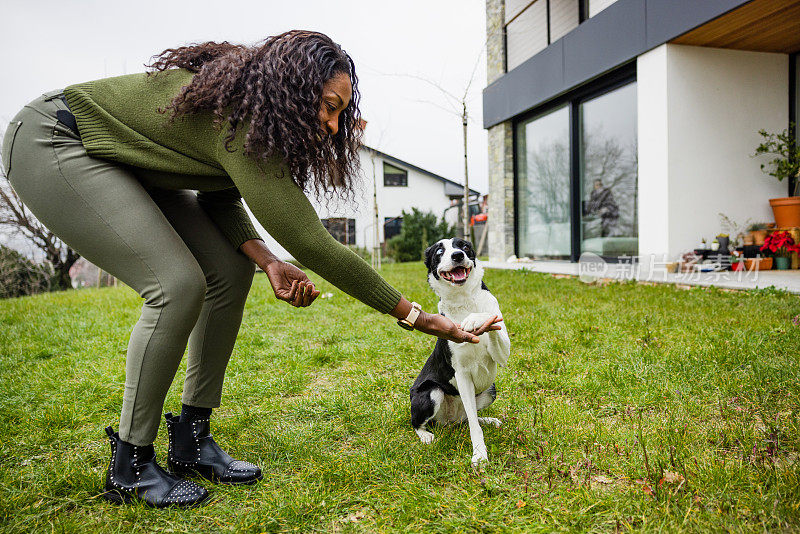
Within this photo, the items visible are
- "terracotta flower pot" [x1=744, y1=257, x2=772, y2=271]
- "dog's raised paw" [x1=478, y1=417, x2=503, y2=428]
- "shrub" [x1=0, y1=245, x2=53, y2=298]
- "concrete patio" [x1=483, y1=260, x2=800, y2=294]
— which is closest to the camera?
"dog's raised paw" [x1=478, y1=417, x2=503, y2=428]

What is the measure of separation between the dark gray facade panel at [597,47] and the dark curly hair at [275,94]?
629 centimetres

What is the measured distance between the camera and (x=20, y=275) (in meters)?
16.0

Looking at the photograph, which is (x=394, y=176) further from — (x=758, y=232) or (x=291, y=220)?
(x=291, y=220)

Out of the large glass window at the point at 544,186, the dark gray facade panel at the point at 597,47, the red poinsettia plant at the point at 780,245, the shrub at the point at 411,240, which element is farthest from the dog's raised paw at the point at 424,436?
the shrub at the point at 411,240

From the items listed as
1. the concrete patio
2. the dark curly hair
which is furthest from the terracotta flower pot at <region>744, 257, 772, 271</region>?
the dark curly hair

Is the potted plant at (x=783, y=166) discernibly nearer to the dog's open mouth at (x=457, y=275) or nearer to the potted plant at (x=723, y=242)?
the potted plant at (x=723, y=242)

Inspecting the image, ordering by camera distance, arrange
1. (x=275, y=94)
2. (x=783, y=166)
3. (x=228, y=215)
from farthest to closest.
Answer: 1. (x=783, y=166)
2. (x=228, y=215)
3. (x=275, y=94)

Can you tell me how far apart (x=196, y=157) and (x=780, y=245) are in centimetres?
768

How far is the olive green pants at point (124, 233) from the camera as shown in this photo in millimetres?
1565

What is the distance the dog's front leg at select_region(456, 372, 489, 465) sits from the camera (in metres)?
1.95

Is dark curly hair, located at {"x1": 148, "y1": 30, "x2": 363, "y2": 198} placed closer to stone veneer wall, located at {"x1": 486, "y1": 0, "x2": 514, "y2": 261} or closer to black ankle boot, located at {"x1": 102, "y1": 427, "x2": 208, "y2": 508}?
black ankle boot, located at {"x1": 102, "y1": 427, "x2": 208, "y2": 508}

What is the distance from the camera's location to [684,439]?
6.30 ft

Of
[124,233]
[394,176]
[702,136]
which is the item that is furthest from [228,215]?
[394,176]

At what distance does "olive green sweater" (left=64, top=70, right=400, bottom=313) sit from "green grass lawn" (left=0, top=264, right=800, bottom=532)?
2.34 feet
